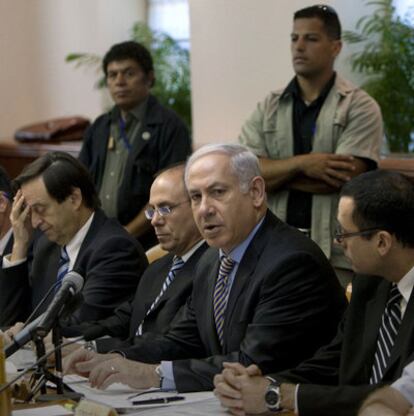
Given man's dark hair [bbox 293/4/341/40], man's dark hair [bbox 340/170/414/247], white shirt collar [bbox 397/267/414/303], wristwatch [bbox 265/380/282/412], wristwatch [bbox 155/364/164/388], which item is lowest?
wristwatch [bbox 155/364/164/388]

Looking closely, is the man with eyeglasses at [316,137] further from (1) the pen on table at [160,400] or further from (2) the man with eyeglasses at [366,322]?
(1) the pen on table at [160,400]

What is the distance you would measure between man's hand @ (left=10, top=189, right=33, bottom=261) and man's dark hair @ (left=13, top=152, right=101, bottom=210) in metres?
0.16

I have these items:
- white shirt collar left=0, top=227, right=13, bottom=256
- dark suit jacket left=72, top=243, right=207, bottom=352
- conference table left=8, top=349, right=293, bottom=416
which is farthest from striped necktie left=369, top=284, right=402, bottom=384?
white shirt collar left=0, top=227, right=13, bottom=256

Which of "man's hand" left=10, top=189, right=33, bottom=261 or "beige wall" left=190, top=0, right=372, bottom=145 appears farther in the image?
"beige wall" left=190, top=0, right=372, bottom=145

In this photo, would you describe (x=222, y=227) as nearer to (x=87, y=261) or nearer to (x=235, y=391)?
(x=235, y=391)

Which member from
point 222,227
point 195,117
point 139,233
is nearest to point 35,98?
point 195,117

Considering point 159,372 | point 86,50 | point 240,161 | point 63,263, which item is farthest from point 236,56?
point 159,372

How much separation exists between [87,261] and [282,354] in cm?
151

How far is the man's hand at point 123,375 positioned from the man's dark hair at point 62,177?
59.1 inches

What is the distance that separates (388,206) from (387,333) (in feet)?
1.38

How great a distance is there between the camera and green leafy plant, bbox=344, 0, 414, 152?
676 centimetres

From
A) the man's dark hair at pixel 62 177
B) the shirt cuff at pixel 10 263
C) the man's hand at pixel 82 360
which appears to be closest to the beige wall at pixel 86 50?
the man's dark hair at pixel 62 177

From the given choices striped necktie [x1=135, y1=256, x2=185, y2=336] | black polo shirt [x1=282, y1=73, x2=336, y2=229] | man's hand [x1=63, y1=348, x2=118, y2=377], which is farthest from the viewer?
black polo shirt [x1=282, y1=73, x2=336, y2=229]

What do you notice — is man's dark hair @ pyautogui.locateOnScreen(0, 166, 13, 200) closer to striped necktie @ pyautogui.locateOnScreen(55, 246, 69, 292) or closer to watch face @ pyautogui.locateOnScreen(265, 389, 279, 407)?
striped necktie @ pyautogui.locateOnScreen(55, 246, 69, 292)
